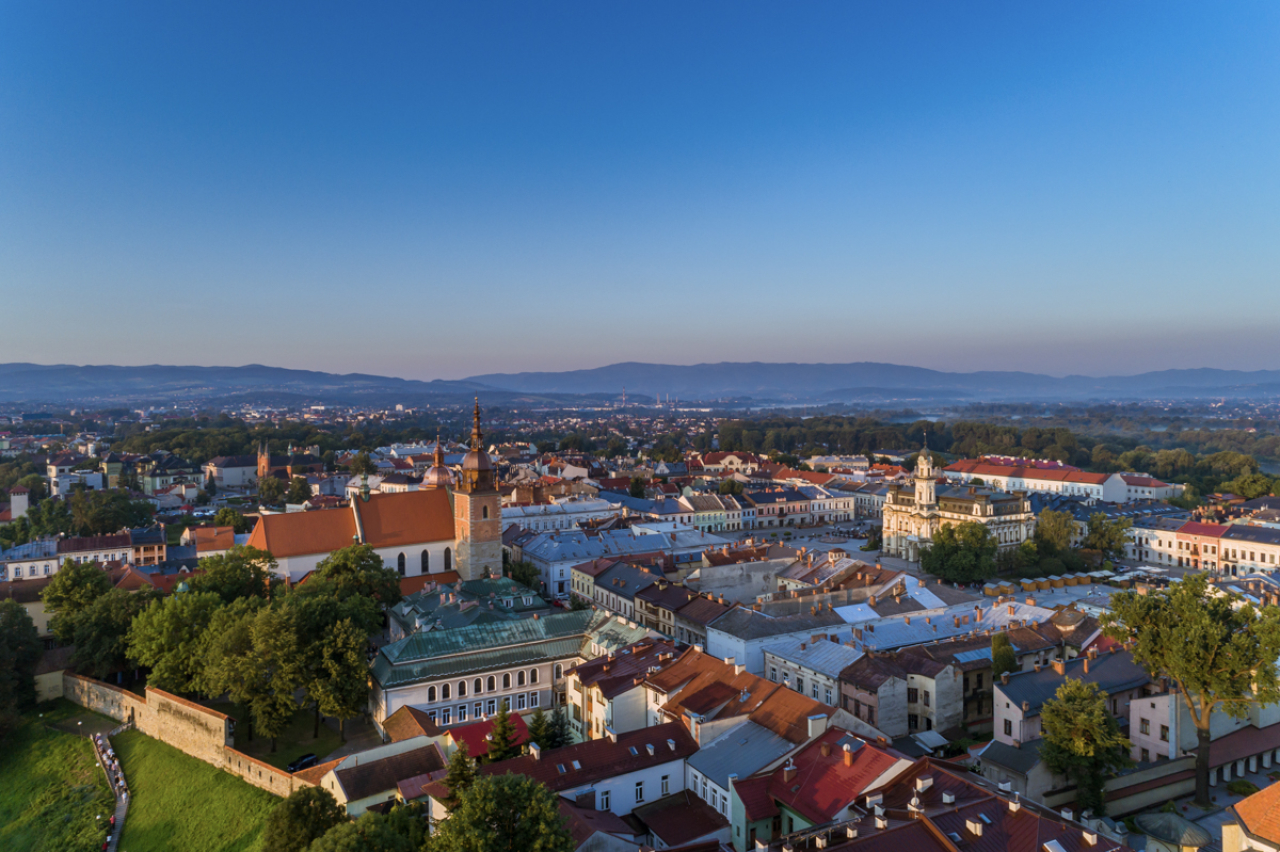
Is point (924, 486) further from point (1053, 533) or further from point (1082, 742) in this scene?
point (1082, 742)

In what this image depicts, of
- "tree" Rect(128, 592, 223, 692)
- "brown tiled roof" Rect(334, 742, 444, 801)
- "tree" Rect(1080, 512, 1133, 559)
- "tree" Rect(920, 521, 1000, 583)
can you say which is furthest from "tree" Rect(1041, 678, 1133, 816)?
"tree" Rect(1080, 512, 1133, 559)

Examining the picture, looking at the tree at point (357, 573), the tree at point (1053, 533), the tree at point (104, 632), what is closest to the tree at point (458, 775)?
the tree at point (357, 573)

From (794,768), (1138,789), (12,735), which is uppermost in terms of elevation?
(794,768)

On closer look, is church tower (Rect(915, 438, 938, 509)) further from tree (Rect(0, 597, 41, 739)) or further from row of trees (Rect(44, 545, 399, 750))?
tree (Rect(0, 597, 41, 739))

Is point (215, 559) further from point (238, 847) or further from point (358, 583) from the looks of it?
point (238, 847)

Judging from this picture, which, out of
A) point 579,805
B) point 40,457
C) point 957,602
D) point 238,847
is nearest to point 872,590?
point 957,602

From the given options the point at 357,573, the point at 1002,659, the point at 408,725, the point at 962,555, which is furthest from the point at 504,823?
the point at 962,555

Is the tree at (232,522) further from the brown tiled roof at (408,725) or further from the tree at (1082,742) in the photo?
the tree at (1082,742)
